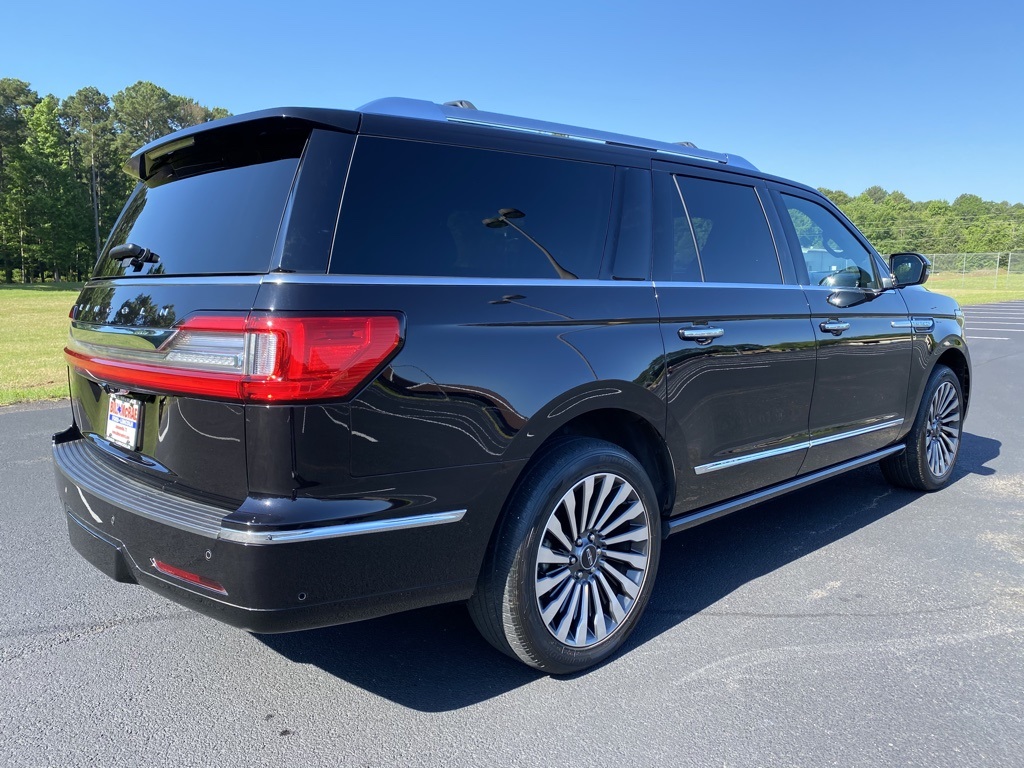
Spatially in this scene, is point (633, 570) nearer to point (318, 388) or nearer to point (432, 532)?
point (432, 532)

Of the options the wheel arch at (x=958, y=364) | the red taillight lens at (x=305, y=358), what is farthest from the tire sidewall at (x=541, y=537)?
the wheel arch at (x=958, y=364)

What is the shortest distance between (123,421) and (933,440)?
196 inches

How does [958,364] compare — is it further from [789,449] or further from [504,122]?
[504,122]

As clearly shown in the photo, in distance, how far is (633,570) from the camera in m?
3.01

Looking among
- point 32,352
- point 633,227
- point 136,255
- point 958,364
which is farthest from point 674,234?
point 32,352

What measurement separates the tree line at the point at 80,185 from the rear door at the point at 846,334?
41.6 m

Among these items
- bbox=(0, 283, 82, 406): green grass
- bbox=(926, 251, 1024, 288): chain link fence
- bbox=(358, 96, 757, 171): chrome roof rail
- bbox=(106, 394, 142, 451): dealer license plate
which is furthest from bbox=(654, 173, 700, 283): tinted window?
bbox=(926, 251, 1024, 288): chain link fence

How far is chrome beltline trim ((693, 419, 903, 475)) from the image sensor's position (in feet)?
10.9

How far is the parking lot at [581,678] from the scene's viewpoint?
235cm

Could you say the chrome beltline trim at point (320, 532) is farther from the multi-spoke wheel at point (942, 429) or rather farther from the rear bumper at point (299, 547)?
the multi-spoke wheel at point (942, 429)

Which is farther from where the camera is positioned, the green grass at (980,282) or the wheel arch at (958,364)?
the green grass at (980,282)

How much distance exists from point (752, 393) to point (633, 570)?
40.9 inches

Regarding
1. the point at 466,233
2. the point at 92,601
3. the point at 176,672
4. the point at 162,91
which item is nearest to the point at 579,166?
the point at 466,233

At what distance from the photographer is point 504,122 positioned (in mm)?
2822
